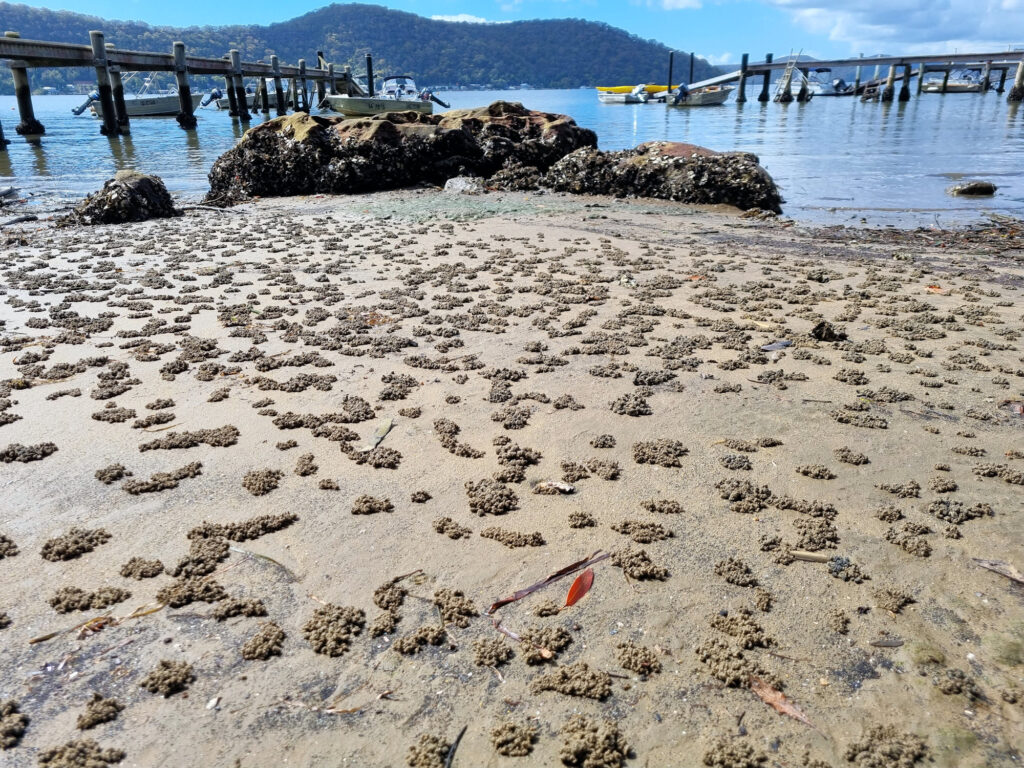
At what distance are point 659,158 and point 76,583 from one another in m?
13.8

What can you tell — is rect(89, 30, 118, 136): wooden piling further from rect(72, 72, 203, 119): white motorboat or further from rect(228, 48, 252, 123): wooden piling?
rect(72, 72, 203, 119): white motorboat

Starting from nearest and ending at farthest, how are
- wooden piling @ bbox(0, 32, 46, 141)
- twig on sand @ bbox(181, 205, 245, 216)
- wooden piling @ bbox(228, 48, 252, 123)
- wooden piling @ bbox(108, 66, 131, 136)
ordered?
twig on sand @ bbox(181, 205, 245, 216) < wooden piling @ bbox(0, 32, 46, 141) < wooden piling @ bbox(108, 66, 131, 136) < wooden piling @ bbox(228, 48, 252, 123)

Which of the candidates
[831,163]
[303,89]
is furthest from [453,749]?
[303,89]

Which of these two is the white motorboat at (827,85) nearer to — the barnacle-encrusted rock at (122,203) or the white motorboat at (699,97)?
the white motorboat at (699,97)

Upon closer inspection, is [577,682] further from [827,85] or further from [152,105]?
[827,85]

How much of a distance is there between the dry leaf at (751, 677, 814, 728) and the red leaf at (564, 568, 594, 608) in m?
0.76

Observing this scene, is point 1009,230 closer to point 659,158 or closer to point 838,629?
point 659,158

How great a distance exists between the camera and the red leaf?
9.62ft

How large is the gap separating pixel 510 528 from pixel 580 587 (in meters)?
0.55

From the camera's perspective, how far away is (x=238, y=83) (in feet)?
157

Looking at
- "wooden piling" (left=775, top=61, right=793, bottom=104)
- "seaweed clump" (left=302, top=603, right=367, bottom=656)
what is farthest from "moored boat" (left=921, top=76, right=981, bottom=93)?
"seaweed clump" (left=302, top=603, right=367, bottom=656)

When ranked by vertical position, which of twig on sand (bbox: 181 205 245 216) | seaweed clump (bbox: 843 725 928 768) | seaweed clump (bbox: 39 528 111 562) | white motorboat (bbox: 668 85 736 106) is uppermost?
white motorboat (bbox: 668 85 736 106)

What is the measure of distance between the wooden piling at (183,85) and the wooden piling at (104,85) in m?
5.72

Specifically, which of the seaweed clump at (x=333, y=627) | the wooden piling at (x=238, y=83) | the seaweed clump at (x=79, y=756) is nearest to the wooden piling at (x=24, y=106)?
the wooden piling at (x=238, y=83)
